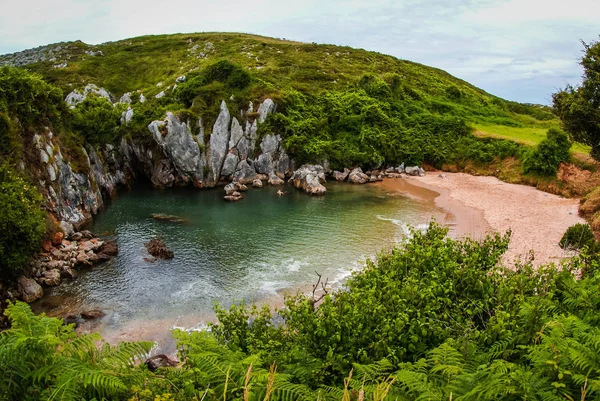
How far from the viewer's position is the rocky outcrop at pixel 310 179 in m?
58.7

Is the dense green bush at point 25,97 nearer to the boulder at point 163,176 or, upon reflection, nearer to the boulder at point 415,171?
the boulder at point 163,176

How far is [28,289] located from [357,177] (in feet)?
161

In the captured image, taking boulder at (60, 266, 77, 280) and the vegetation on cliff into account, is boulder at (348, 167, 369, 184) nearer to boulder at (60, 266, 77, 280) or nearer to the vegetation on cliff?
boulder at (60, 266, 77, 280)

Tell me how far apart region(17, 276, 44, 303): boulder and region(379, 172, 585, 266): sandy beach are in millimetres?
33002

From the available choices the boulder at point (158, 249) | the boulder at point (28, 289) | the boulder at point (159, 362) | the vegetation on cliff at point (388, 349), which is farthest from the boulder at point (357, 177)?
the boulder at point (159, 362)

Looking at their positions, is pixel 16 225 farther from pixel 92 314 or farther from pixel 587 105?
pixel 587 105

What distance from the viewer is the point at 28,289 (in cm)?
2778

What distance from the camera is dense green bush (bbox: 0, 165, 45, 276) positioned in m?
26.8

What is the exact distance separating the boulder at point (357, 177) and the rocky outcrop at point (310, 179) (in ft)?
15.4

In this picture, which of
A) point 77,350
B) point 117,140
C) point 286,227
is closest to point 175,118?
point 117,140

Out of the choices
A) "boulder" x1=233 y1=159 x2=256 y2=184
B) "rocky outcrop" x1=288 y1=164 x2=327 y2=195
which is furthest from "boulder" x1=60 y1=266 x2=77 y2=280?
"boulder" x1=233 y1=159 x2=256 y2=184

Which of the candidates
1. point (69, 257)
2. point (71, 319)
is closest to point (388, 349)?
point (71, 319)

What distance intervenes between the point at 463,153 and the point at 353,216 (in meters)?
35.9

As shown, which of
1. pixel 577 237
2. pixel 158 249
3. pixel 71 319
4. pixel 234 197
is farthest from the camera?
pixel 234 197
